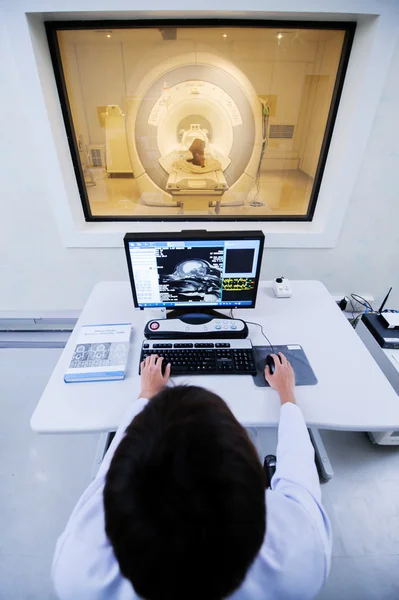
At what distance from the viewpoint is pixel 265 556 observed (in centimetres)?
49

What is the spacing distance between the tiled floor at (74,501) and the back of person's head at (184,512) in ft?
3.42

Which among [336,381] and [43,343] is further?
[43,343]

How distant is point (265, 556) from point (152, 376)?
0.51 metres

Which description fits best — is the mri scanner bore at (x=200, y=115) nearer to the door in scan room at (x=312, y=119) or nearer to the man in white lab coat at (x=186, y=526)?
the door in scan room at (x=312, y=119)

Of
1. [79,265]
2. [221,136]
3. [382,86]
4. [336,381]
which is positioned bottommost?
[79,265]

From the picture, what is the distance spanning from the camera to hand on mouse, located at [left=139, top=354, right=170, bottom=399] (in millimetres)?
854

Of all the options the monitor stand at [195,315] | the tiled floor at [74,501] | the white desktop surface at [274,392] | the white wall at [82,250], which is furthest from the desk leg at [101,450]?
the white wall at [82,250]

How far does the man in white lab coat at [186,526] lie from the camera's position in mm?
336

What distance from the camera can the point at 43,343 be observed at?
6.50 feet

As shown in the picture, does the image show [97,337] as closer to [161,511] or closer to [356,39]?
[161,511]

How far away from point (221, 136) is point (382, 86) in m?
0.84

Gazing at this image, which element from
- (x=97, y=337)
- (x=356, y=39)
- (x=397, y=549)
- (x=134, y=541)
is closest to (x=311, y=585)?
(x=134, y=541)

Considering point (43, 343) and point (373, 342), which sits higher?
point (373, 342)

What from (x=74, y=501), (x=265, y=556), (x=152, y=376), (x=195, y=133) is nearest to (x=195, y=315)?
(x=152, y=376)
